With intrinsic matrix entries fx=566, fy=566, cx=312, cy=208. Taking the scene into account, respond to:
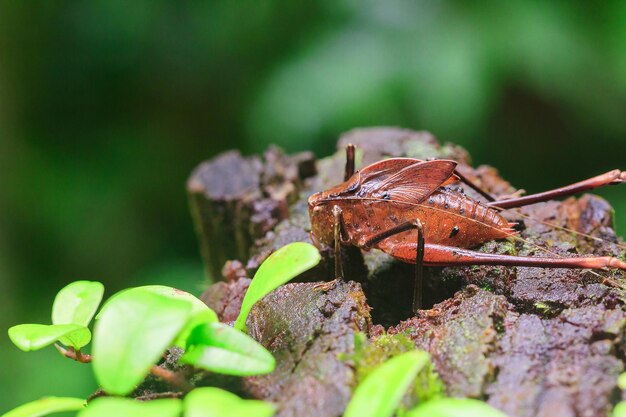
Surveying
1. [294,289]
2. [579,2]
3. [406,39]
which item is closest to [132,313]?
[294,289]

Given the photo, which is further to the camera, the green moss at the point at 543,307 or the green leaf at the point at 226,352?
the green moss at the point at 543,307

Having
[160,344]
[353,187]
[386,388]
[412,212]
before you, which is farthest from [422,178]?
[160,344]

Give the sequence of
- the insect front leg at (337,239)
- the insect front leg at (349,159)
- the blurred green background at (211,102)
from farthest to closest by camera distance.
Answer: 1. the blurred green background at (211,102)
2. the insect front leg at (349,159)
3. the insect front leg at (337,239)

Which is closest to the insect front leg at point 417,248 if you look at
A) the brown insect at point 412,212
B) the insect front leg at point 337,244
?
the brown insect at point 412,212

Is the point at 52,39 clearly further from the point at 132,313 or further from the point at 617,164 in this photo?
the point at 617,164

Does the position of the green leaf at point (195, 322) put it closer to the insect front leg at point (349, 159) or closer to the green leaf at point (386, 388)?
the green leaf at point (386, 388)

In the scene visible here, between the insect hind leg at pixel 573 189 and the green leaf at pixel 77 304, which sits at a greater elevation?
the insect hind leg at pixel 573 189

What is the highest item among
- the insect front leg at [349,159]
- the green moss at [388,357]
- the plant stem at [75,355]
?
the insect front leg at [349,159]
